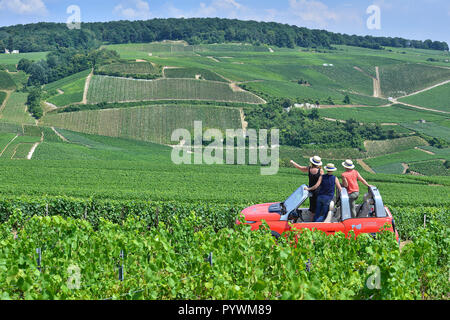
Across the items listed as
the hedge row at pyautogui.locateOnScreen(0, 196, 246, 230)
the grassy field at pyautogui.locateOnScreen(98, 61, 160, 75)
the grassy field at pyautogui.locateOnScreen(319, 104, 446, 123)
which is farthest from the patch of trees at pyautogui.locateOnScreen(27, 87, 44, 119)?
the hedge row at pyautogui.locateOnScreen(0, 196, 246, 230)

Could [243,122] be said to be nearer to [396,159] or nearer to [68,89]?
[396,159]

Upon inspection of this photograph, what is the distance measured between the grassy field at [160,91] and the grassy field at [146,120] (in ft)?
17.0

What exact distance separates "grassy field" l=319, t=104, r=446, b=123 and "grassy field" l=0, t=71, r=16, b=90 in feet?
189

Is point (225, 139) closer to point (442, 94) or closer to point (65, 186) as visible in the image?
point (65, 186)

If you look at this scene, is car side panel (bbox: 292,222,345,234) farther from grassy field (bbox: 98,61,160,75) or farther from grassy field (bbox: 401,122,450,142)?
grassy field (bbox: 98,61,160,75)

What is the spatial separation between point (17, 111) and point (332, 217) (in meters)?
72.5

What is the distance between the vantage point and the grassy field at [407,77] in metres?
114

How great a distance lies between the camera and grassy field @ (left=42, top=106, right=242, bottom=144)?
70.7 meters

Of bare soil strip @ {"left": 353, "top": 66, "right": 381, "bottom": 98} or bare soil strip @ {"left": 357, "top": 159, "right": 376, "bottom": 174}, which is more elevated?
bare soil strip @ {"left": 353, "top": 66, "right": 381, "bottom": 98}

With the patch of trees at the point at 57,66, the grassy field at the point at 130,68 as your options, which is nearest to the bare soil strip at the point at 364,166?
the grassy field at the point at 130,68

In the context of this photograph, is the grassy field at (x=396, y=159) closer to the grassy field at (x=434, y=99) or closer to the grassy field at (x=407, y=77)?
the grassy field at (x=434, y=99)

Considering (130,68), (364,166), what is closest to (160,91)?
(130,68)
